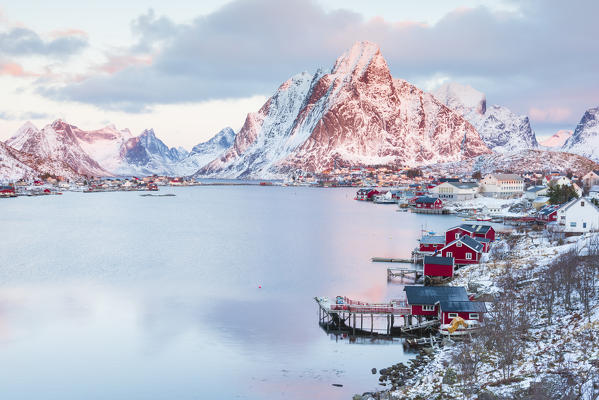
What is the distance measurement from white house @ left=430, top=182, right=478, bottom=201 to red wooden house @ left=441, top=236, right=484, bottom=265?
7373 centimetres

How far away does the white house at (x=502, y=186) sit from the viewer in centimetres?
11694

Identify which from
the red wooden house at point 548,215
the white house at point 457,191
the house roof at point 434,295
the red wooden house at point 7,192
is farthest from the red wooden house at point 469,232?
the red wooden house at point 7,192

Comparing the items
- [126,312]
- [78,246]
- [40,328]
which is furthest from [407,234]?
[40,328]

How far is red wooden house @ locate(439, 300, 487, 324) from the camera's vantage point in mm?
27766

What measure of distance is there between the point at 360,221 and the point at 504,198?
132 ft

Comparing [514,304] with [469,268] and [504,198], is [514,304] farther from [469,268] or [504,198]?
[504,198]

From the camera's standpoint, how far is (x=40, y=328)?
101 feet

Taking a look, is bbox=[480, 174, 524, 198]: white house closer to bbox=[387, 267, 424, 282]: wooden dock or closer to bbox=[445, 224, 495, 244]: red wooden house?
bbox=[445, 224, 495, 244]: red wooden house

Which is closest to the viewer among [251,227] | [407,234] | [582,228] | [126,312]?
[126,312]

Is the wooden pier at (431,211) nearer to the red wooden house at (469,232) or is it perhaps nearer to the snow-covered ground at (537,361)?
the red wooden house at (469,232)

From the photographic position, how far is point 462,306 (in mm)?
28062

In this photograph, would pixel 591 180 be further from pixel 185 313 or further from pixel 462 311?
pixel 185 313

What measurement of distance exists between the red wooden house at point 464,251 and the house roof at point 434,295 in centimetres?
1339

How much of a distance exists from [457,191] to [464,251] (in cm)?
7598
